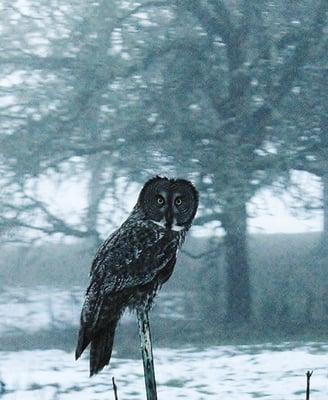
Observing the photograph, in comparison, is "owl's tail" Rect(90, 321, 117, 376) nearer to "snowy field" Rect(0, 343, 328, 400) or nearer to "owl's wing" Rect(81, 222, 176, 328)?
"owl's wing" Rect(81, 222, 176, 328)

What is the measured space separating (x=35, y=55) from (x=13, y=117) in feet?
1.36

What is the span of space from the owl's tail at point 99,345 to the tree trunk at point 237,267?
104 inches

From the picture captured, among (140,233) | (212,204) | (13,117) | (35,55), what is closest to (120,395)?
(140,233)

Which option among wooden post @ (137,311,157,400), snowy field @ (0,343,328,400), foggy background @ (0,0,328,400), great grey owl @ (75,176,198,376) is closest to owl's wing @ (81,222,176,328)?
great grey owl @ (75,176,198,376)

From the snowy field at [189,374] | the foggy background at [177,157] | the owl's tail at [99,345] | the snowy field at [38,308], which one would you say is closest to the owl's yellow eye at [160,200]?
the owl's tail at [99,345]

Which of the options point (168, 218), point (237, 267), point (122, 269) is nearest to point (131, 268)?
point (122, 269)

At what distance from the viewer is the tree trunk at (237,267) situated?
4578 millimetres

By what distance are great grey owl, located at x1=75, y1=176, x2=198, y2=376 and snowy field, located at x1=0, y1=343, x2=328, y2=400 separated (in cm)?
116

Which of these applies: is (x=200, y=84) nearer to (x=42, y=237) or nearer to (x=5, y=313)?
(x=42, y=237)

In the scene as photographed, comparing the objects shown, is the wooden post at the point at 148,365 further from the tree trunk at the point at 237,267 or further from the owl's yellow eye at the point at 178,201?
the tree trunk at the point at 237,267

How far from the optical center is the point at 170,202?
2029mm

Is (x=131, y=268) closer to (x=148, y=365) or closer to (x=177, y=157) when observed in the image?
(x=148, y=365)

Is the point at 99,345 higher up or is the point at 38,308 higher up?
the point at 99,345

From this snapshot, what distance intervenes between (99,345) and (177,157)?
8.75 ft
